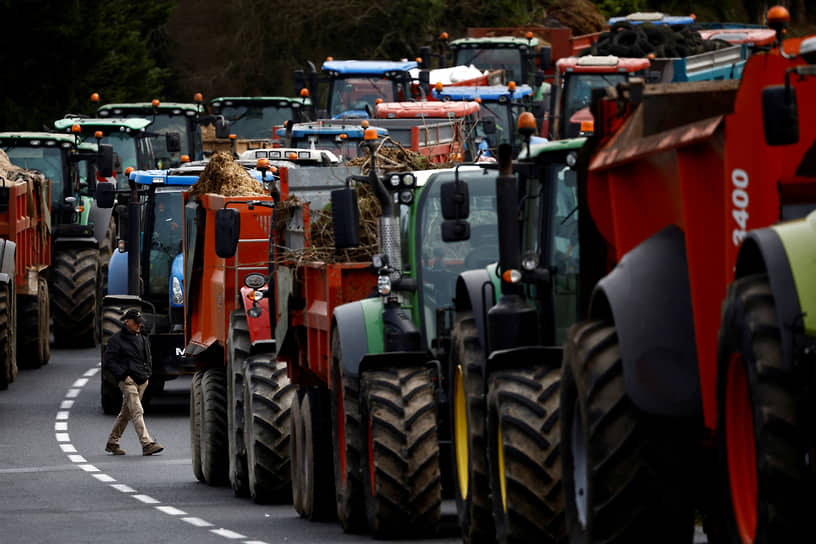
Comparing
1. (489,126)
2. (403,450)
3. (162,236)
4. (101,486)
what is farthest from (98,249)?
(403,450)

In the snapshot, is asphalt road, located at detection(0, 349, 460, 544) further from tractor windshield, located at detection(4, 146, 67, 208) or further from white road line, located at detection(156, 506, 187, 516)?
tractor windshield, located at detection(4, 146, 67, 208)

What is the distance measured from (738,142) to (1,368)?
2112cm

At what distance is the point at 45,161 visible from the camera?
33.7 m

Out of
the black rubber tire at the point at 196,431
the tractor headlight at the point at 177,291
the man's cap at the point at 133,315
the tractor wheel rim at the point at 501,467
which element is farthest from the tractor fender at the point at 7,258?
the tractor wheel rim at the point at 501,467

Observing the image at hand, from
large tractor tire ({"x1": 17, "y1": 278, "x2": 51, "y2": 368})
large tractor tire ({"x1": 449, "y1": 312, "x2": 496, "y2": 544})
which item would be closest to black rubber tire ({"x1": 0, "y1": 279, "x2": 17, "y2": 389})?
large tractor tire ({"x1": 17, "y1": 278, "x2": 51, "y2": 368})

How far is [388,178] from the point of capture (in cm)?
1444

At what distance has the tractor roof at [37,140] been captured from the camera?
33406 mm

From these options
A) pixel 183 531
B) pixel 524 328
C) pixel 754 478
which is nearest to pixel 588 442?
pixel 754 478

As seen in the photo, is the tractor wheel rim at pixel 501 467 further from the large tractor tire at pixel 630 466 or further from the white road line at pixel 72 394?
the white road line at pixel 72 394

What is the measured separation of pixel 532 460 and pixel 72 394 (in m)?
18.3

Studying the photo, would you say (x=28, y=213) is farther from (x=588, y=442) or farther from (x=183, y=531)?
(x=588, y=442)

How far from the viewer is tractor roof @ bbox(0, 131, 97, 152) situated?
3341 cm

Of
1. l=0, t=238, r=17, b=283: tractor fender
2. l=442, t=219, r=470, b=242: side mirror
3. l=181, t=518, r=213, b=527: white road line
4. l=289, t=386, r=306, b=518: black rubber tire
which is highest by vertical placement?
l=442, t=219, r=470, b=242: side mirror

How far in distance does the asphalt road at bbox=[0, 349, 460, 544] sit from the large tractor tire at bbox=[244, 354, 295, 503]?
0.18 metres
